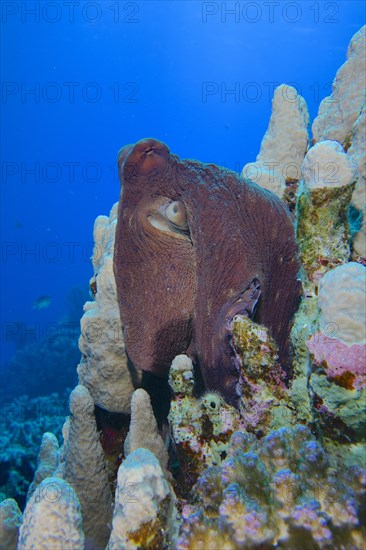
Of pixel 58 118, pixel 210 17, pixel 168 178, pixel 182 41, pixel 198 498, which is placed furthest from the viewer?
pixel 58 118

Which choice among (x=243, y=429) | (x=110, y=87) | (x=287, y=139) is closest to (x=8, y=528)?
(x=243, y=429)

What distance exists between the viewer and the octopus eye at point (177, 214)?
268 cm

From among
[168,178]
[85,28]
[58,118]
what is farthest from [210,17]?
[168,178]

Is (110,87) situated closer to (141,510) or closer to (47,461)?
(47,461)

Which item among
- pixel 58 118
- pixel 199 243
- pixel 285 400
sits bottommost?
pixel 285 400

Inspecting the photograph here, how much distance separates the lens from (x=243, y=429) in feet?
7.69

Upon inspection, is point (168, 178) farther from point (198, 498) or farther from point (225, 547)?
point (225, 547)

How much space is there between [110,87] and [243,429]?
11616cm

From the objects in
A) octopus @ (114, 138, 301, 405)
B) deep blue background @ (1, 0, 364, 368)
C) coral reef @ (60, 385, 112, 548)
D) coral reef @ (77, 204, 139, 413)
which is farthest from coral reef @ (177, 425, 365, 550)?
deep blue background @ (1, 0, 364, 368)

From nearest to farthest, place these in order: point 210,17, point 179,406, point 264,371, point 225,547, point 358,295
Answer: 1. point 225,547
2. point 358,295
3. point 264,371
4. point 179,406
5. point 210,17

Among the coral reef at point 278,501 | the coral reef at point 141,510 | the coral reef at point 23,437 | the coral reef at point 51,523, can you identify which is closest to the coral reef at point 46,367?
the coral reef at point 23,437

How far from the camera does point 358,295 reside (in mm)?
1704

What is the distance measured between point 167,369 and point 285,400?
0.96 meters

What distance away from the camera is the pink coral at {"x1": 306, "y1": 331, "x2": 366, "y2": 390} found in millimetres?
1627
